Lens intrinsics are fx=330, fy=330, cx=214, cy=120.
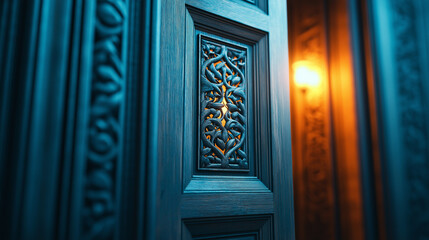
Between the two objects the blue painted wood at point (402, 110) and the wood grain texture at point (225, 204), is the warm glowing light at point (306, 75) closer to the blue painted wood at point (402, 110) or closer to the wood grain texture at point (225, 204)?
the blue painted wood at point (402, 110)

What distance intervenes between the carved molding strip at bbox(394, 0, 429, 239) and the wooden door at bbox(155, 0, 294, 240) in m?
0.56

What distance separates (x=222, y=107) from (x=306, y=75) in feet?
2.84

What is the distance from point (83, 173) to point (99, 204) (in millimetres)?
55

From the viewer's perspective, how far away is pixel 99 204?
1.67ft

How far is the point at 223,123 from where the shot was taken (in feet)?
2.56

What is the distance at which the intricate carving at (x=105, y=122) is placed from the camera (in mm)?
506

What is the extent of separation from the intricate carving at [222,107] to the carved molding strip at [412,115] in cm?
70

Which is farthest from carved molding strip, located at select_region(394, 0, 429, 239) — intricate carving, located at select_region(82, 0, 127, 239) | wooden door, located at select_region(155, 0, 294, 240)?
intricate carving, located at select_region(82, 0, 127, 239)

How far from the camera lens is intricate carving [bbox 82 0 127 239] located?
51 centimetres

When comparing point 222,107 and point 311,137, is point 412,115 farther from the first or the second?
point 222,107

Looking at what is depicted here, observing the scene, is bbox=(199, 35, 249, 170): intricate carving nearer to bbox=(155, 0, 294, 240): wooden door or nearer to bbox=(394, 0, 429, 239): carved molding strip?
bbox=(155, 0, 294, 240): wooden door

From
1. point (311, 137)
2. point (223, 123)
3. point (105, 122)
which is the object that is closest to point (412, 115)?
point (311, 137)

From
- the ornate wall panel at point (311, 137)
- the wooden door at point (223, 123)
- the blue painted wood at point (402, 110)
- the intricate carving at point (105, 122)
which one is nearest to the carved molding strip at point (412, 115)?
the blue painted wood at point (402, 110)

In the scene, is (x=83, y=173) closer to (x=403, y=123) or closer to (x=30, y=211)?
(x=30, y=211)
